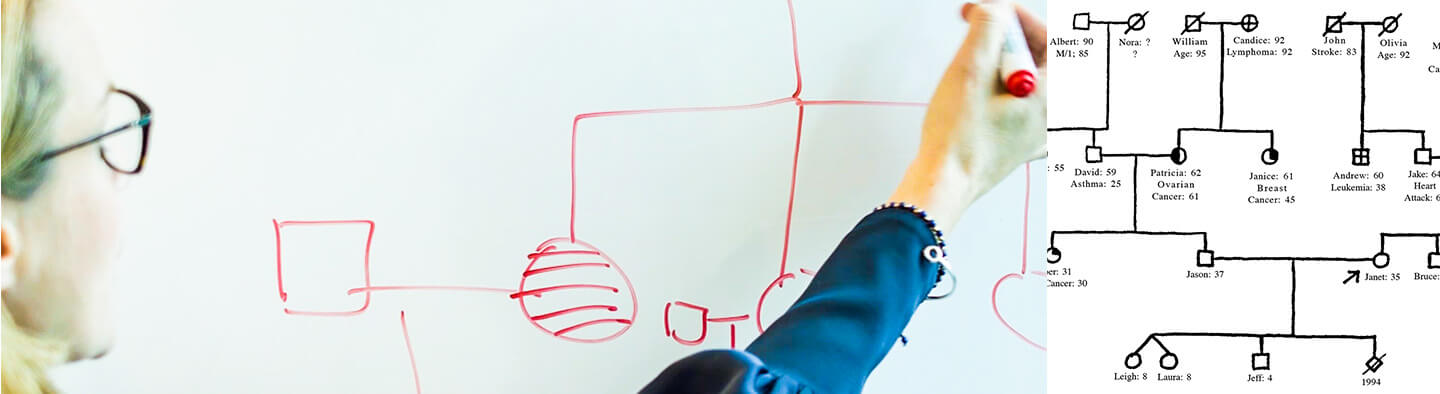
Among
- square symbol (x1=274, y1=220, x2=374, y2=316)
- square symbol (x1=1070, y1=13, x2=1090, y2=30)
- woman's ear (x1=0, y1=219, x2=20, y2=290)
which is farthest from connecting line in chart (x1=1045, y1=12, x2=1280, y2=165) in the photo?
woman's ear (x1=0, y1=219, x2=20, y2=290)

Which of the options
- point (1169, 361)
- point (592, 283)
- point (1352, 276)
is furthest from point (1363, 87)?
point (592, 283)

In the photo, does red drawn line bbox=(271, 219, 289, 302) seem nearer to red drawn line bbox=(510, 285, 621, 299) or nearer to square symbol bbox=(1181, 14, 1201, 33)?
red drawn line bbox=(510, 285, 621, 299)

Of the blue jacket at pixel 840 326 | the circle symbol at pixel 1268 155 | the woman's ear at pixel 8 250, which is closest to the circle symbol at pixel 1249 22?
the circle symbol at pixel 1268 155

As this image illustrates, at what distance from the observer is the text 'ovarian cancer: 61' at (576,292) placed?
705 mm

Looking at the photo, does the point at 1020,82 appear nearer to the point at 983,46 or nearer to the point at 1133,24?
the point at 983,46

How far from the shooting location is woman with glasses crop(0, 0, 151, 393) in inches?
28.9

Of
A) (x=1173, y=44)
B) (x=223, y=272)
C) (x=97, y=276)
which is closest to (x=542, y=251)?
(x=223, y=272)

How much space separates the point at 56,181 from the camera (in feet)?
2.43

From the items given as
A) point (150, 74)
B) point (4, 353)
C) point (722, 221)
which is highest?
point (150, 74)

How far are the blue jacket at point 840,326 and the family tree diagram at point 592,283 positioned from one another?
0.09 meters

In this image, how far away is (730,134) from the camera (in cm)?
69

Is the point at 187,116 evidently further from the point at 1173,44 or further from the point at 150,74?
the point at 1173,44

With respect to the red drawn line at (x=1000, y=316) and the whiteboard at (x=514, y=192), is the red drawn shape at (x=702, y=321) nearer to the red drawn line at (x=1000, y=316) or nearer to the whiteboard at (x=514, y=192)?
the whiteboard at (x=514, y=192)

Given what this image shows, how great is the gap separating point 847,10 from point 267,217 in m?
0.50
